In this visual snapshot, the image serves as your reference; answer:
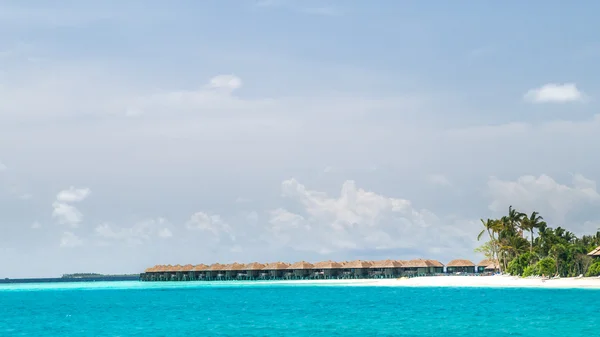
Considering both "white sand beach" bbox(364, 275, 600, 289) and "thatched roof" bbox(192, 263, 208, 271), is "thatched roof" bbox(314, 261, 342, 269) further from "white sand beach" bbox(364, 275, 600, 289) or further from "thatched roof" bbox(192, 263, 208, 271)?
"white sand beach" bbox(364, 275, 600, 289)

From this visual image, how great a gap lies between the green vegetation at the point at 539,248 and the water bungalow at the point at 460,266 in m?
13.8

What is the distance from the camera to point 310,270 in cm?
13625

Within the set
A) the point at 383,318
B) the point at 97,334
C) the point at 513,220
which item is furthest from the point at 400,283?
the point at 97,334

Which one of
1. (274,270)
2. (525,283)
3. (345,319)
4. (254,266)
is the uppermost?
(254,266)

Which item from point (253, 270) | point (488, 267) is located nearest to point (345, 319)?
point (488, 267)

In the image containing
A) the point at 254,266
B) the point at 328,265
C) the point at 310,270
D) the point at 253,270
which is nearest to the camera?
the point at 328,265

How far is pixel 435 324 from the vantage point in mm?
38500

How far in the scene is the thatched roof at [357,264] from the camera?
5074 inches

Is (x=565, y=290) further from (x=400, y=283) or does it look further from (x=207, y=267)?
(x=207, y=267)

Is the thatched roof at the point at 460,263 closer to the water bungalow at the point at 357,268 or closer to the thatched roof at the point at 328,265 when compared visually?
the water bungalow at the point at 357,268

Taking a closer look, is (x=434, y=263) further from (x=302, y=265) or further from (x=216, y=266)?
(x=216, y=266)

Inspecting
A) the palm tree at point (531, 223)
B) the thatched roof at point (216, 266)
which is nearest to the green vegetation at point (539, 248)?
the palm tree at point (531, 223)

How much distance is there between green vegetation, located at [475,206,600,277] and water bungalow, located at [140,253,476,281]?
1555 cm

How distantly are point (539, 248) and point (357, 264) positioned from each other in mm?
47105
